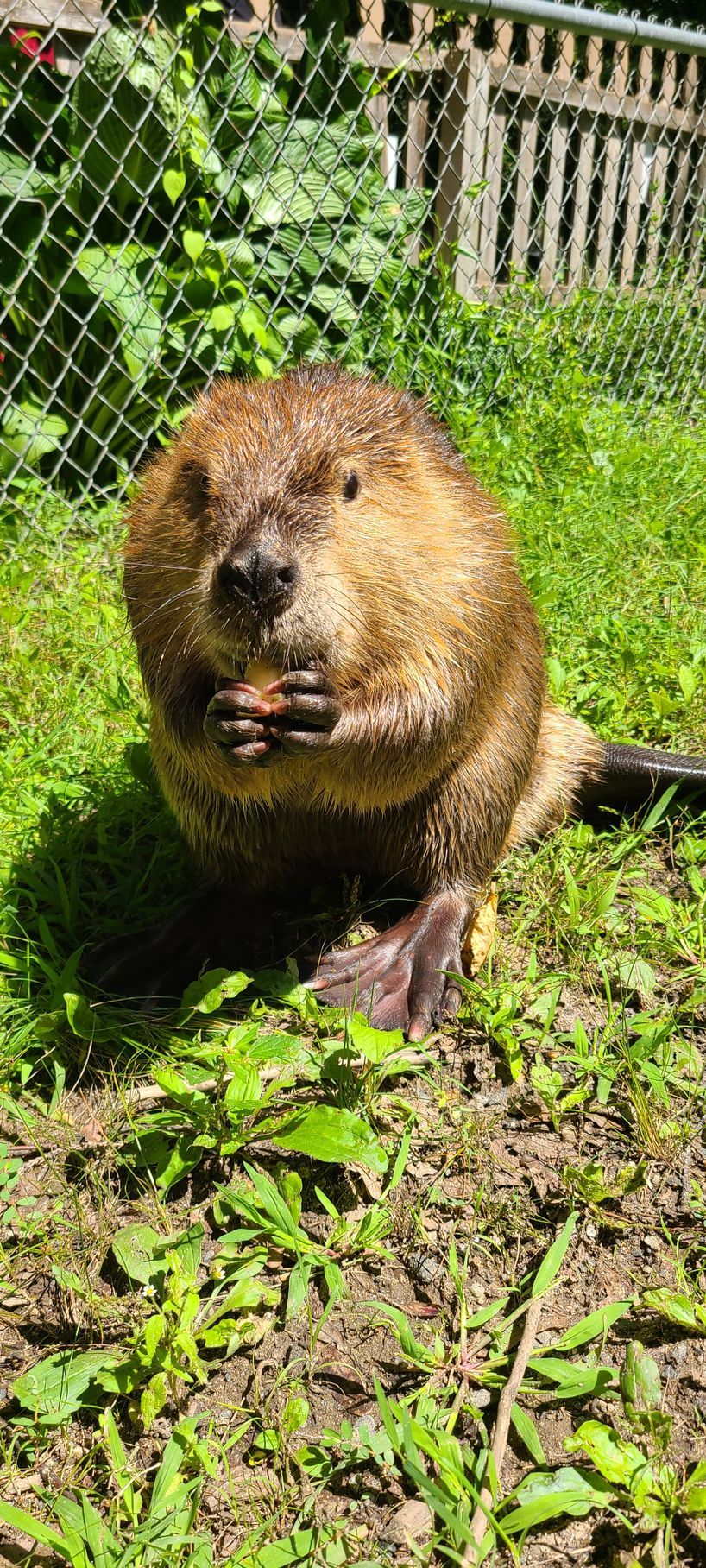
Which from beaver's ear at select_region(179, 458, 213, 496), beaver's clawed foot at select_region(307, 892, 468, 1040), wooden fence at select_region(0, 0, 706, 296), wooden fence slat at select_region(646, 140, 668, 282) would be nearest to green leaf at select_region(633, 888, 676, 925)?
beaver's clawed foot at select_region(307, 892, 468, 1040)

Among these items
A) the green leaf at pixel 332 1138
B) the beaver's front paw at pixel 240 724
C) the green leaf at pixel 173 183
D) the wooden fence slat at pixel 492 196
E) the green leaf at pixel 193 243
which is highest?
the wooden fence slat at pixel 492 196

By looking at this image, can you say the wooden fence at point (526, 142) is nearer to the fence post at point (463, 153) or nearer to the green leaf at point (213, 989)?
the fence post at point (463, 153)

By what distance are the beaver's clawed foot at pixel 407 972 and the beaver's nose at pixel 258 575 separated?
2.48 feet

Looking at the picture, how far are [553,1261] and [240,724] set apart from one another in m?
0.92

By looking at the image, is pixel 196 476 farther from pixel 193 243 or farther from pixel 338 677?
pixel 193 243

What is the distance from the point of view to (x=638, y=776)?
2625mm

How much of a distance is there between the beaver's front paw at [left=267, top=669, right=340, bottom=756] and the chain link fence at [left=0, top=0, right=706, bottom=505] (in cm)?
231

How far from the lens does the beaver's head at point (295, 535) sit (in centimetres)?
180

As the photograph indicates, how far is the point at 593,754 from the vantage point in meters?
2.66

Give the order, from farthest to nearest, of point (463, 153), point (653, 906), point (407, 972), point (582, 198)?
point (582, 198), point (463, 153), point (653, 906), point (407, 972)

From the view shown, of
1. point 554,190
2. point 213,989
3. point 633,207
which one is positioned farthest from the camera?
point 633,207

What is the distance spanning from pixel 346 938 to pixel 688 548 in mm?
2309

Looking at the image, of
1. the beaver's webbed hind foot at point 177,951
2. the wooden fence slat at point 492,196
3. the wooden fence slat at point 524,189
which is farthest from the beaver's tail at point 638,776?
the wooden fence slat at point 524,189

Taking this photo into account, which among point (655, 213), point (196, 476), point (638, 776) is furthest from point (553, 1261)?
point (655, 213)
